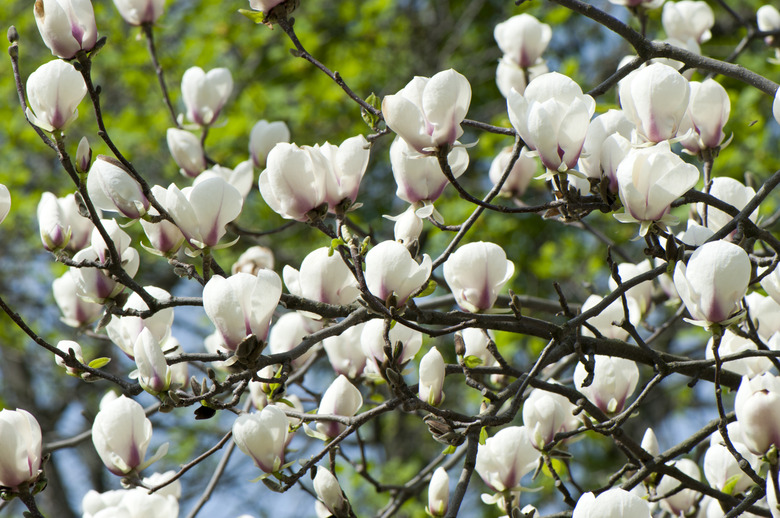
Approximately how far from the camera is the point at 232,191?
125cm

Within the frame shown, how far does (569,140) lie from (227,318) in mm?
511

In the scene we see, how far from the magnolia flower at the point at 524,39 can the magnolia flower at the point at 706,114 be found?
664 mm

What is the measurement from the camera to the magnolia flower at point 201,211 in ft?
3.95

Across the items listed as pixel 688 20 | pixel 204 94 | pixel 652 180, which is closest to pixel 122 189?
pixel 652 180

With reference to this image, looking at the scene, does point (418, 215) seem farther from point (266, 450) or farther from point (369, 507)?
point (369, 507)

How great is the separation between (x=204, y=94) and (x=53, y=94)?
88 centimetres

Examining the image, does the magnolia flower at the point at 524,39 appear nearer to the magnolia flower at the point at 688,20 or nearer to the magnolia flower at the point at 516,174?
the magnolia flower at the point at 516,174

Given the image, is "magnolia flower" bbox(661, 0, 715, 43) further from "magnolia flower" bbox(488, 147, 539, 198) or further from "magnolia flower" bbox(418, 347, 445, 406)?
"magnolia flower" bbox(418, 347, 445, 406)

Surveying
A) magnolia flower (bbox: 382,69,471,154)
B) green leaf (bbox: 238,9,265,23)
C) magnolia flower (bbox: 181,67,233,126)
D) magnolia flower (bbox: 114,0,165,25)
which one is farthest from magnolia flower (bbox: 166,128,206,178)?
magnolia flower (bbox: 382,69,471,154)

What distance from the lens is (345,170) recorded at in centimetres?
127

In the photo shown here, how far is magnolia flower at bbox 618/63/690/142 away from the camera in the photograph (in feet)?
3.89

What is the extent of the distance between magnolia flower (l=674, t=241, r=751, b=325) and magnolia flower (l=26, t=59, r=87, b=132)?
0.95 meters

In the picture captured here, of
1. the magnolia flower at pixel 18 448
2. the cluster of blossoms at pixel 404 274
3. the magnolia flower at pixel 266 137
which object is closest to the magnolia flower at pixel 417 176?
the cluster of blossoms at pixel 404 274

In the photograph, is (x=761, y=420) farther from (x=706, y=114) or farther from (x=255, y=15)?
(x=255, y=15)
